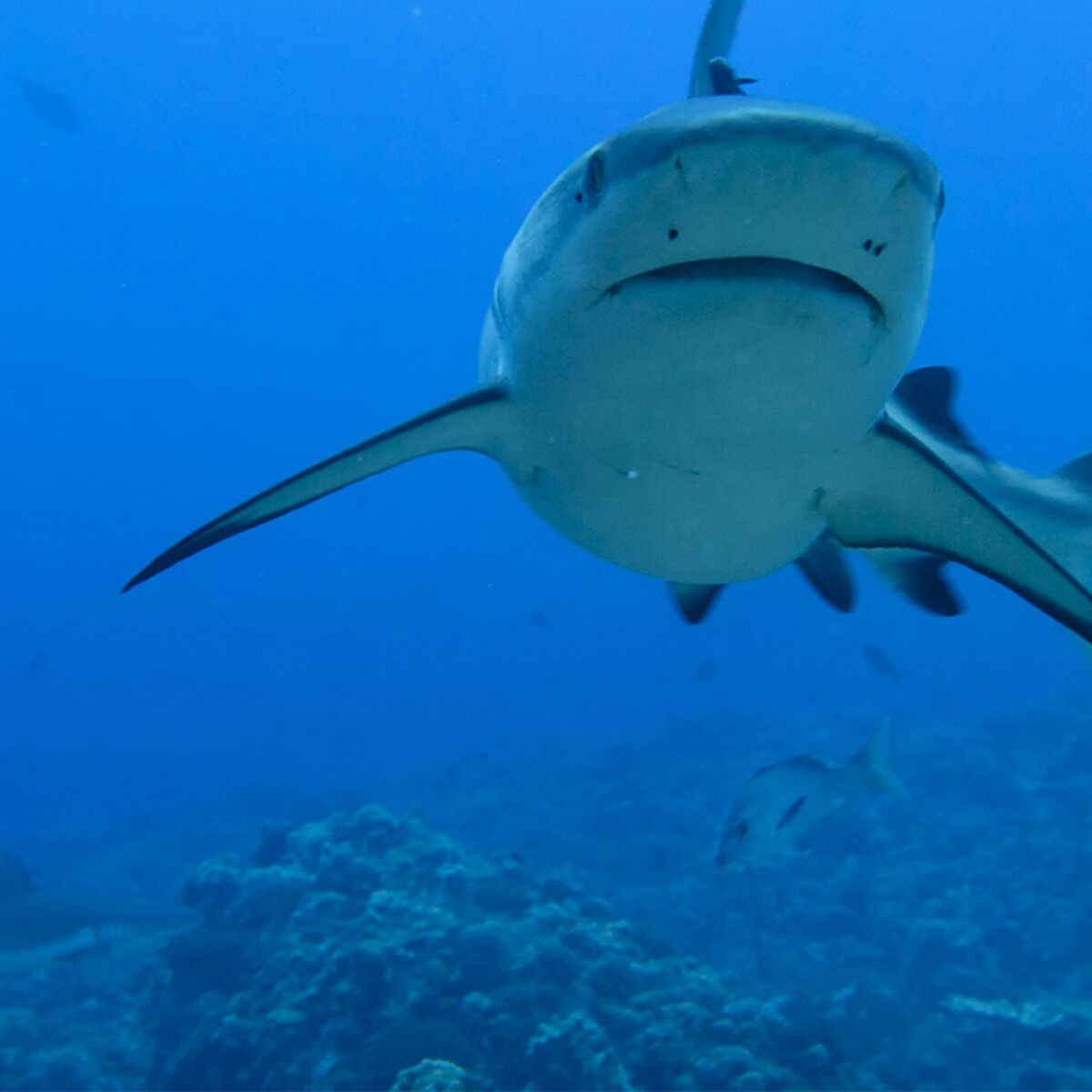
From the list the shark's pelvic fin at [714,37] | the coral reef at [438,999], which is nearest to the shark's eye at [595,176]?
the shark's pelvic fin at [714,37]

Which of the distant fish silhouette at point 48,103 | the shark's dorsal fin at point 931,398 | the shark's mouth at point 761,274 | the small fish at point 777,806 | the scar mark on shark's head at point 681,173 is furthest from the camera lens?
the distant fish silhouette at point 48,103

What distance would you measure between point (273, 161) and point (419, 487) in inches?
1778

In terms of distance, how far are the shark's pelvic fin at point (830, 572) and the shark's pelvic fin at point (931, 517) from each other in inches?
18.1

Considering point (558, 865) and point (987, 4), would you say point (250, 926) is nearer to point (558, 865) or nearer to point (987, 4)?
point (558, 865)

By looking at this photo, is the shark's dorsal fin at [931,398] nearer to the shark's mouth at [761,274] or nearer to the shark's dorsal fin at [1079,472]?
the shark's dorsal fin at [1079,472]

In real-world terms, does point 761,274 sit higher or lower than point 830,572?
lower

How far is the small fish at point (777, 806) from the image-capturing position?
7.04m

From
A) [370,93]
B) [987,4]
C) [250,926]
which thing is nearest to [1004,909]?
[250,926]

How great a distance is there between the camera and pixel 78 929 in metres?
8.55

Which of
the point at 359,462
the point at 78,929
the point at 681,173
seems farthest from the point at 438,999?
the point at 681,173

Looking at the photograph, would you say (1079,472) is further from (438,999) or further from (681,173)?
(438,999)

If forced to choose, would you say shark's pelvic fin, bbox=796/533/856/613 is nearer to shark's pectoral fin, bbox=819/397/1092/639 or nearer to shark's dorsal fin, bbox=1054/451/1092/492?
shark's pectoral fin, bbox=819/397/1092/639

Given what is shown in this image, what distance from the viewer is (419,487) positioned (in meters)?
113

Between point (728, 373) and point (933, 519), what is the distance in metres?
1.29
